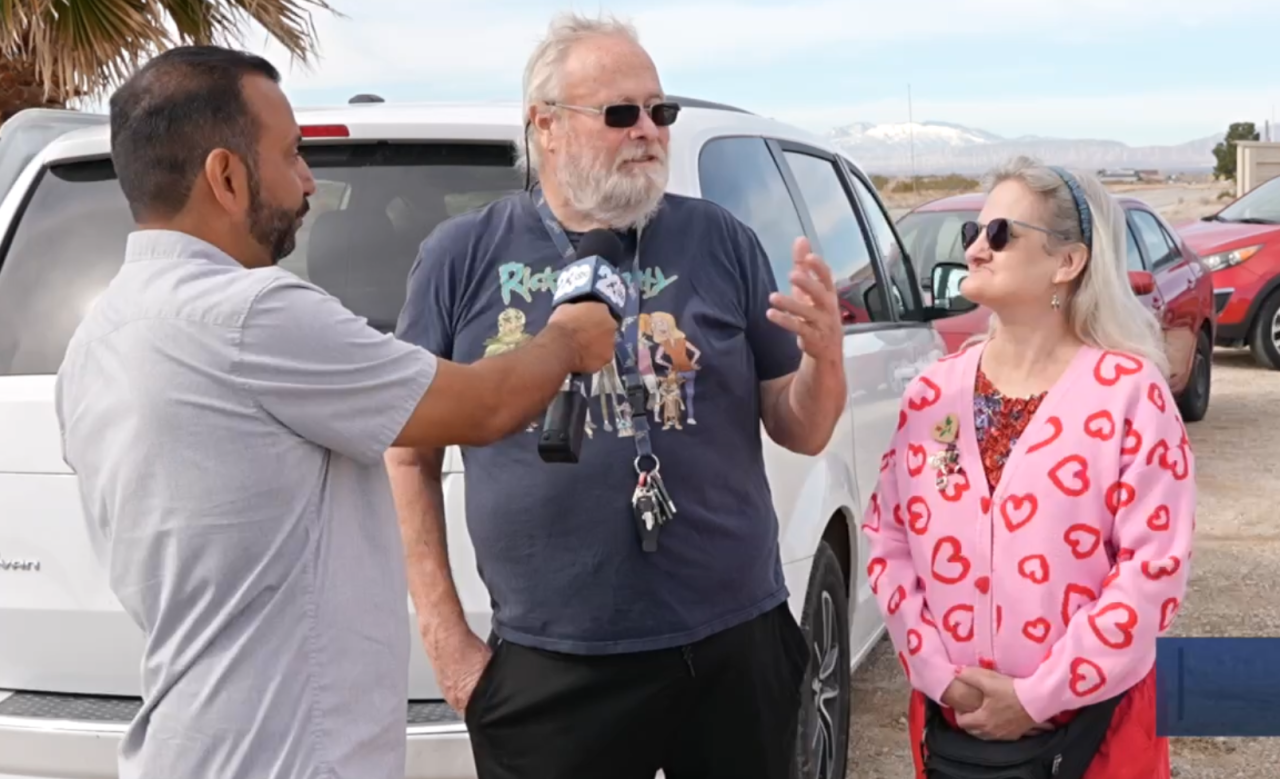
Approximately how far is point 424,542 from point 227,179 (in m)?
0.90

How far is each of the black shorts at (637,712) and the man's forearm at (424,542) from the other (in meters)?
0.13

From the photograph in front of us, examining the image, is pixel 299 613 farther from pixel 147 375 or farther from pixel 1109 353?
pixel 1109 353

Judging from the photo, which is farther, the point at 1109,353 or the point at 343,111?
the point at 343,111

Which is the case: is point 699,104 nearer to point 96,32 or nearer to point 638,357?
point 638,357

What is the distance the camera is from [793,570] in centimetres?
331

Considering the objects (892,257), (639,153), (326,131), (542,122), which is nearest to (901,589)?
(639,153)

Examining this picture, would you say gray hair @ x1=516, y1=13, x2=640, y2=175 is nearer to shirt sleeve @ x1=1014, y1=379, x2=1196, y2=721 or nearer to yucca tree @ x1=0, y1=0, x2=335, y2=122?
shirt sleeve @ x1=1014, y1=379, x2=1196, y2=721

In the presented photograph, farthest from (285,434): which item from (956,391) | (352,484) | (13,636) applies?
(13,636)

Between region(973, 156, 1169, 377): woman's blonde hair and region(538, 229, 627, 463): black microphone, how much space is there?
896 millimetres

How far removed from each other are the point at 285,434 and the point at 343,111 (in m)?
1.65

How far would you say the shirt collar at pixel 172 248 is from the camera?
1.81m

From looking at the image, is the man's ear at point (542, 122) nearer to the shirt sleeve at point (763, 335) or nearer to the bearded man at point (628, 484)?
the bearded man at point (628, 484)

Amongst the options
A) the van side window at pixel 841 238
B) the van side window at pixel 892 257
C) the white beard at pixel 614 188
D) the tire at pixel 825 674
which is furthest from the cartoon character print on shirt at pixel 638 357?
the van side window at pixel 892 257

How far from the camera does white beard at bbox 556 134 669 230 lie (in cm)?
242
